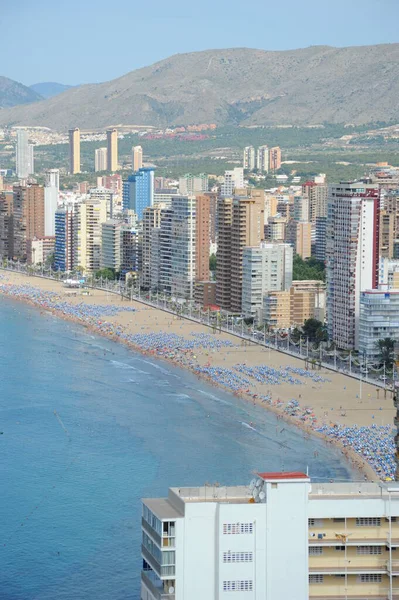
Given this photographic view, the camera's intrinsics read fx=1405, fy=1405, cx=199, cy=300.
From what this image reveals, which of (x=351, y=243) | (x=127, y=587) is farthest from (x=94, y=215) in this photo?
(x=127, y=587)

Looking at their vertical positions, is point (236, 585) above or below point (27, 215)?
below

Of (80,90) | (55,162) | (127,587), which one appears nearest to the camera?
(127,587)

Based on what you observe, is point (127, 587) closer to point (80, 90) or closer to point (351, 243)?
point (351, 243)

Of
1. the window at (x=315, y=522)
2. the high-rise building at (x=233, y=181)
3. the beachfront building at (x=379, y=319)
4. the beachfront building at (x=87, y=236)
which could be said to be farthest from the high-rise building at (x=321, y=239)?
the window at (x=315, y=522)

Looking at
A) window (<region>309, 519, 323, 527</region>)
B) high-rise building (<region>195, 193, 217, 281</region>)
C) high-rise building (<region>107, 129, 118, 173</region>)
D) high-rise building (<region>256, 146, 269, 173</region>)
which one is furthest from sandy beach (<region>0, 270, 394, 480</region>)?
high-rise building (<region>107, 129, 118, 173</region>)

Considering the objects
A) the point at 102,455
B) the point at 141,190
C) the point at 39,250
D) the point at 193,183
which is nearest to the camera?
the point at 102,455

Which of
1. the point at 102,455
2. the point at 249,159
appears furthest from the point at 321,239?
the point at 249,159

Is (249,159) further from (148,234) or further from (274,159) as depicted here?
(148,234)

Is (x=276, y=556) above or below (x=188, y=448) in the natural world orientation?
above
